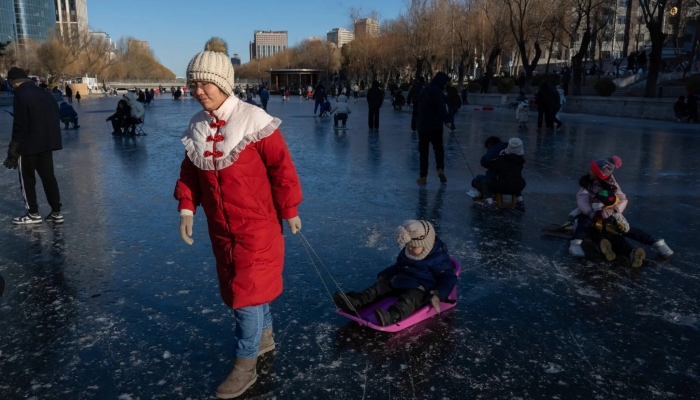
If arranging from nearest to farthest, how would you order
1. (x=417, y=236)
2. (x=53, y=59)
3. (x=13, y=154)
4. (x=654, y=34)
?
(x=417, y=236), (x=13, y=154), (x=654, y=34), (x=53, y=59)

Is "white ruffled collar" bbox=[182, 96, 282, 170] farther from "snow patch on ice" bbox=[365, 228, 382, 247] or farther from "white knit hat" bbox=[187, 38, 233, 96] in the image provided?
"snow patch on ice" bbox=[365, 228, 382, 247]

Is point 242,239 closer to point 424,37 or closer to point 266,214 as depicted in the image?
point 266,214

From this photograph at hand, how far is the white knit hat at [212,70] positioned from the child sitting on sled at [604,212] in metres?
3.45

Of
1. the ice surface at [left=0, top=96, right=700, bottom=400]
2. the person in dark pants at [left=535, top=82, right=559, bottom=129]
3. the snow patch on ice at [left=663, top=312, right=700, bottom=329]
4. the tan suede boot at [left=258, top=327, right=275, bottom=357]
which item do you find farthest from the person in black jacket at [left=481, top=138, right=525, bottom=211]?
the person in dark pants at [left=535, top=82, right=559, bottom=129]

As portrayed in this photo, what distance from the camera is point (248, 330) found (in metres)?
2.74

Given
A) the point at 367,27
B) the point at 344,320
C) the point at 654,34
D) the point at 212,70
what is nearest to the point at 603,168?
the point at 344,320

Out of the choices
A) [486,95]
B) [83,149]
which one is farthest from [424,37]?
[83,149]

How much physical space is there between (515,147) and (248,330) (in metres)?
4.64

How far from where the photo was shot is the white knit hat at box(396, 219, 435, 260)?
350cm

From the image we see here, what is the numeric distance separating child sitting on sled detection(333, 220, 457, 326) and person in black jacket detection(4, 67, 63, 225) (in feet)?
12.7

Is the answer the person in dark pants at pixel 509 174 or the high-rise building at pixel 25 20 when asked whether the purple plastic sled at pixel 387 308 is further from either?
the high-rise building at pixel 25 20

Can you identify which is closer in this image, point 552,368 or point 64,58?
point 552,368

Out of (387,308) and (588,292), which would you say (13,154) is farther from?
(588,292)

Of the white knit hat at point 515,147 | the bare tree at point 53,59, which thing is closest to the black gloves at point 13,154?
the white knit hat at point 515,147
